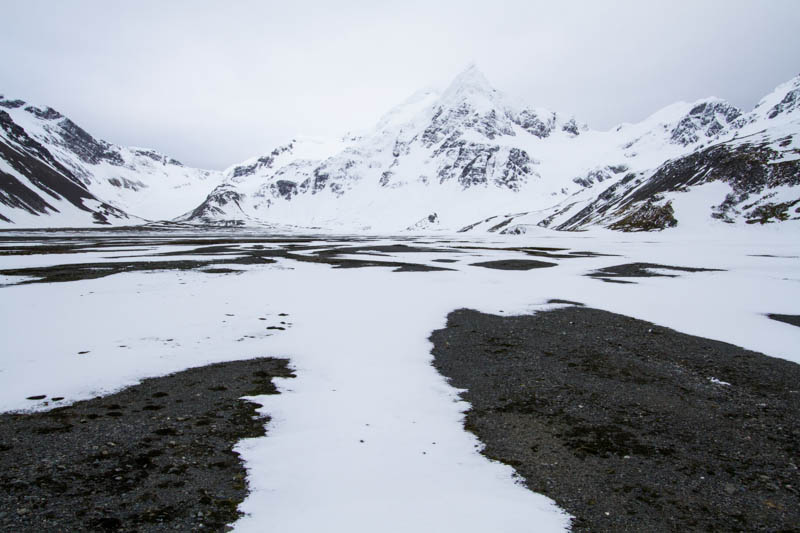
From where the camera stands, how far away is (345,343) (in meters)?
15.5

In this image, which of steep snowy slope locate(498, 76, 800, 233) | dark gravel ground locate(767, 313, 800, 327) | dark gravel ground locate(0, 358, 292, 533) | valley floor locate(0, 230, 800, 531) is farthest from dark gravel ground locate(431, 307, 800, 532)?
steep snowy slope locate(498, 76, 800, 233)

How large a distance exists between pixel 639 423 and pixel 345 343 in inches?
381

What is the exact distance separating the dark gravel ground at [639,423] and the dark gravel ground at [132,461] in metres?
5.32

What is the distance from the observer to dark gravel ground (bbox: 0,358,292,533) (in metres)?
6.05

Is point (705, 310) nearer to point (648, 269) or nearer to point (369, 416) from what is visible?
point (648, 269)

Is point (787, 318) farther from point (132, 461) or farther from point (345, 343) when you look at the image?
point (132, 461)

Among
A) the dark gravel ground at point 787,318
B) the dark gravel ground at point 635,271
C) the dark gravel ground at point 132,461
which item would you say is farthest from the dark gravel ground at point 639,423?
the dark gravel ground at point 635,271

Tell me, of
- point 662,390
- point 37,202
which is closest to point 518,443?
point 662,390

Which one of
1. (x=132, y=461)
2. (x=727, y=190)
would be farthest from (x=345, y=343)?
(x=727, y=190)

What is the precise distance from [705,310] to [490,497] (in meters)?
19.4

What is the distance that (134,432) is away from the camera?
8773 mm

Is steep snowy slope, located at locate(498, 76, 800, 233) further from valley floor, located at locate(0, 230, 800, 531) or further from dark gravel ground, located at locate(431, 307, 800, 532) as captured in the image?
dark gravel ground, located at locate(431, 307, 800, 532)

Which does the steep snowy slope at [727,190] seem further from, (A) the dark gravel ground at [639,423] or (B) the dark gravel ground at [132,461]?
(B) the dark gravel ground at [132,461]

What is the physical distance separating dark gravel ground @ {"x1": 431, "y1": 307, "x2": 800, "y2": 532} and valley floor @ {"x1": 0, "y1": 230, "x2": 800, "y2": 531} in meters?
0.66
